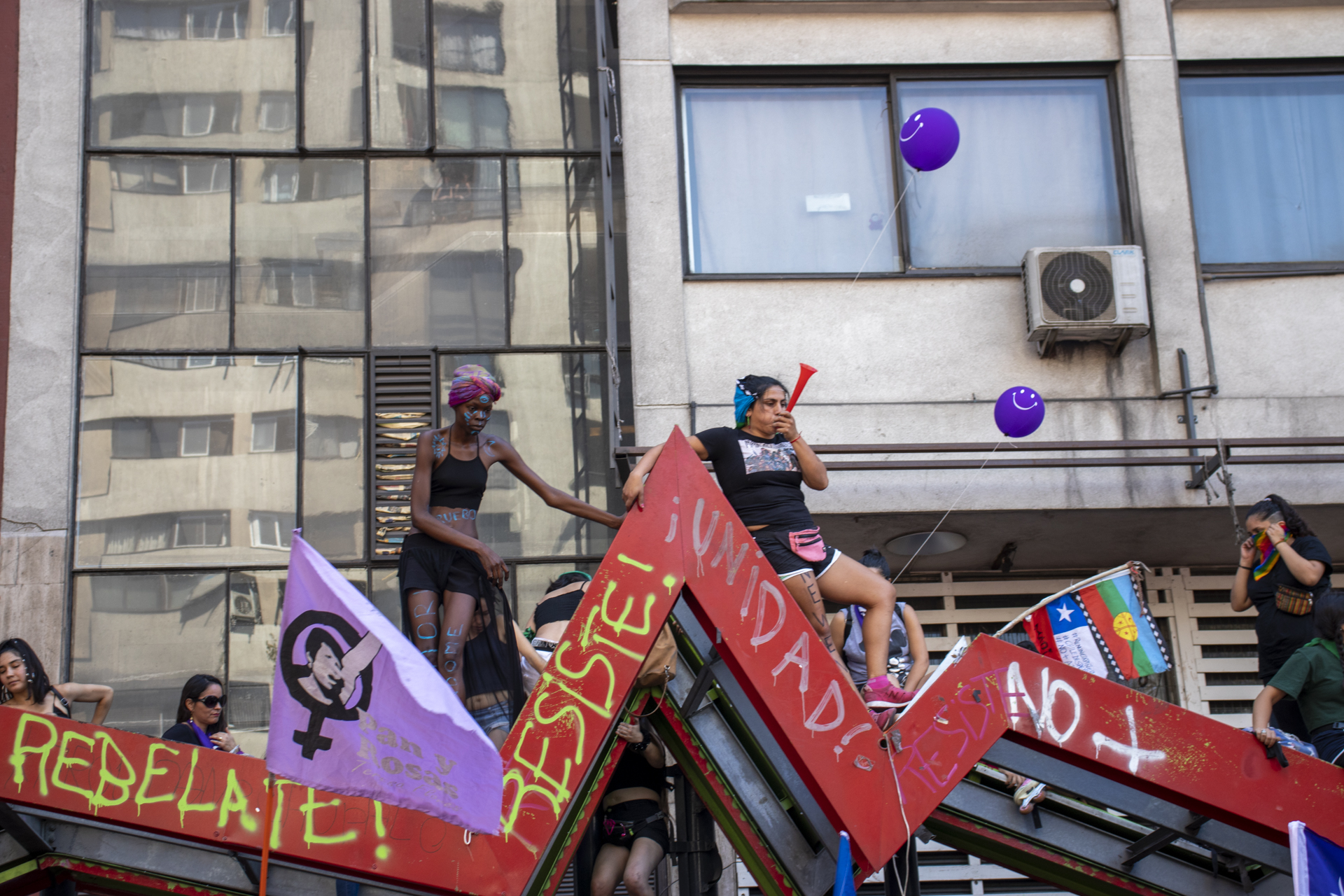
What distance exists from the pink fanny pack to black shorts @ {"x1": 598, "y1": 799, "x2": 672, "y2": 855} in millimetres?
1511

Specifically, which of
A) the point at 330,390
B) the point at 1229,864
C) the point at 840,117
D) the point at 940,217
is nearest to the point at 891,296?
the point at 940,217

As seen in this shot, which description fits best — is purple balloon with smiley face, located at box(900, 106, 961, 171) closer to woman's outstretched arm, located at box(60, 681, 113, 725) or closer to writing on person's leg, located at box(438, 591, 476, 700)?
writing on person's leg, located at box(438, 591, 476, 700)

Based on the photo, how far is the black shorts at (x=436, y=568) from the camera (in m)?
6.54

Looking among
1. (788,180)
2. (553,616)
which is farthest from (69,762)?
(788,180)

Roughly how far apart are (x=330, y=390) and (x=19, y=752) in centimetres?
537

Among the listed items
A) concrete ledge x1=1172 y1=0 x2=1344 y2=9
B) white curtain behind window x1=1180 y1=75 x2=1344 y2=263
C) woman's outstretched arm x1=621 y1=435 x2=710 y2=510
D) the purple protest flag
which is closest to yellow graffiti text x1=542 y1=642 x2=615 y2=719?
woman's outstretched arm x1=621 y1=435 x2=710 y2=510

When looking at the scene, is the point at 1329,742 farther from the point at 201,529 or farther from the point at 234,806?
the point at 201,529

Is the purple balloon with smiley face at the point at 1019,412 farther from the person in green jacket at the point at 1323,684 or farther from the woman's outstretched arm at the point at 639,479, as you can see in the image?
the woman's outstretched arm at the point at 639,479

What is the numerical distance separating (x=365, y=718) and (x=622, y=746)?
1.72m

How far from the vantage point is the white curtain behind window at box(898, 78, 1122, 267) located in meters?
10.9

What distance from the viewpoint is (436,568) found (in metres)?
6.58

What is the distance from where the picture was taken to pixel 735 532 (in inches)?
229

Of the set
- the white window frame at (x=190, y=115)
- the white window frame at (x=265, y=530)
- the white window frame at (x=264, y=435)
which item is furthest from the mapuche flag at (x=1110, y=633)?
the white window frame at (x=190, y=115)

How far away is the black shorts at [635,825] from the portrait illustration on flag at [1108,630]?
2.63 m
